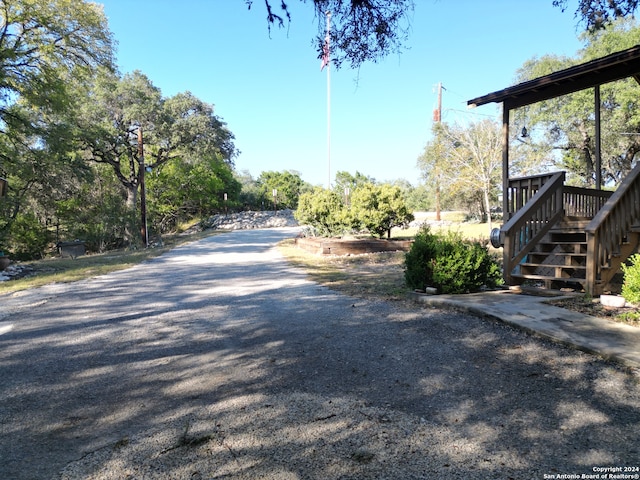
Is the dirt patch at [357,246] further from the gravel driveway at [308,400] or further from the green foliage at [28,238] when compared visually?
the green foliage at [28,238]

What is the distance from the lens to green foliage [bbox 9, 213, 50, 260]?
2248 centimetres

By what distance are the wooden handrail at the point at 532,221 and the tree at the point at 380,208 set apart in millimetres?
7309

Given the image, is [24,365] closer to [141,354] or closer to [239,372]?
[141,354]

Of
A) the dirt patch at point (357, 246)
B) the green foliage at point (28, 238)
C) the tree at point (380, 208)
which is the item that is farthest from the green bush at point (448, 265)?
the green foliage at point (28, 238)

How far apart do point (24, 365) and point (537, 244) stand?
7492mm

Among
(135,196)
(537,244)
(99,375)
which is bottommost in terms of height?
(99,375)

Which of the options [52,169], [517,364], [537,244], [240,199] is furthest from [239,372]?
[240,199]

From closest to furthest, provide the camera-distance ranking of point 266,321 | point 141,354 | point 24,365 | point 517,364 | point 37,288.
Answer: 1. point 517,364
2. point 24,365
3. point 141,354
4. point 266,321
5. point 37,288

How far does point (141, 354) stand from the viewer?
4215 millimetres

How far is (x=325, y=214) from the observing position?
→ 17.8m

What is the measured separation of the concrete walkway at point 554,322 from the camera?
366 centimetres

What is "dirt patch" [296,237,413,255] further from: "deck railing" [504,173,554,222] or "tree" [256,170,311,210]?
"tree" [256,170,311,210]

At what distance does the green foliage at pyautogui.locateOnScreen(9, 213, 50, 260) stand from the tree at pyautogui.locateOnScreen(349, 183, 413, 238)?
1914cm

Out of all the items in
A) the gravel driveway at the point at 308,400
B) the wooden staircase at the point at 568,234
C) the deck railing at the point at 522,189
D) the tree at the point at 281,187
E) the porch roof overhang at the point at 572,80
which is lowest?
the gravel driveway at the point at 308,400
